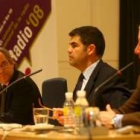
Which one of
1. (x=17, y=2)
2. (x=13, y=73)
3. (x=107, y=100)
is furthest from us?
(x=17, y=2)

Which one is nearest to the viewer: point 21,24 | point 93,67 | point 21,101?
point 93,67

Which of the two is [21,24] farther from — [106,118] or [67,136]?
[67,136]

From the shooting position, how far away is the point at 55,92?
4.02 metres

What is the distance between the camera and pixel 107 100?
2994mm

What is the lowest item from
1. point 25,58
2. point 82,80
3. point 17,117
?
point 17,117

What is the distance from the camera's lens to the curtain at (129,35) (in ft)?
19.4

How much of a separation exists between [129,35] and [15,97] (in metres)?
2.89

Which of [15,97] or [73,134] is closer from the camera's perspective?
[73,134]

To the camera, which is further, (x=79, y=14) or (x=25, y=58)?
(x=79, y=14)

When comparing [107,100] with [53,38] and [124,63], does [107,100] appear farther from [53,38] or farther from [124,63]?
[124,63]

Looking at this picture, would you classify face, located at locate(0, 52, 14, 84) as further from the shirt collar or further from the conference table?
the conference table

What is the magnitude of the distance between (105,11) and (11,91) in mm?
2951

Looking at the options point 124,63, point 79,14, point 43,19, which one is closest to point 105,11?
point 79,14

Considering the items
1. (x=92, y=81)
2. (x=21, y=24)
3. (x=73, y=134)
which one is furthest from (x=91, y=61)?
(x=21, y=24)
